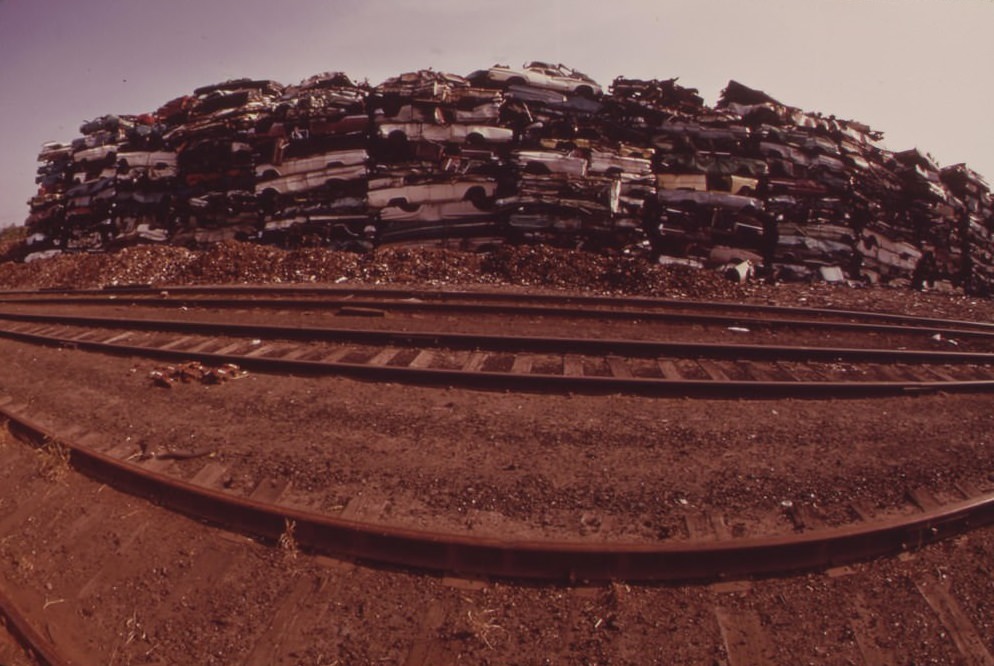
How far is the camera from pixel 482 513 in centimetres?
Result: 405

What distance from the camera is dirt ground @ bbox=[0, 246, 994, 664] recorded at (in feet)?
10.2

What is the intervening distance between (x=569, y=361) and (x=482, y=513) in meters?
3.56

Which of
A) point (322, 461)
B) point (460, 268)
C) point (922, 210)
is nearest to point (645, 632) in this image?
point (322, 461)

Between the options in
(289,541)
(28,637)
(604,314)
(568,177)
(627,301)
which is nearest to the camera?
(28,637)

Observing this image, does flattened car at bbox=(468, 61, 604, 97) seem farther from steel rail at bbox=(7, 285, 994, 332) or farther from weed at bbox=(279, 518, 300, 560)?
weed at bbox=(279, 518, 300, 560)

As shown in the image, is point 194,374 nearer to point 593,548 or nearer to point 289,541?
point 289,541

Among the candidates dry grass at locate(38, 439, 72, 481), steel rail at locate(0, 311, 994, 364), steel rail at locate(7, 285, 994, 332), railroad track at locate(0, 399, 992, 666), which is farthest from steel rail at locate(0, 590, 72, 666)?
steel rail at locate(7, 285, 994, 332)

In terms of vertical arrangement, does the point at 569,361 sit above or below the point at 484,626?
below

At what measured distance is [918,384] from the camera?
6801mm

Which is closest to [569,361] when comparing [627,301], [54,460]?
[627,301]

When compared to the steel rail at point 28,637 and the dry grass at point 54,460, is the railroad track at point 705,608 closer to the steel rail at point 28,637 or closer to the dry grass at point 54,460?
the steel rail at point 28,637

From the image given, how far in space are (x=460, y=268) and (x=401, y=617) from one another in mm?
10548

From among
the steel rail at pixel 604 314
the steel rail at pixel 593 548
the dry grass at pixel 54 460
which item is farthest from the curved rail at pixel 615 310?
the steel rail at pixel 593 548

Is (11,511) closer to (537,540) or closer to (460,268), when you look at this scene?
(537,540)
